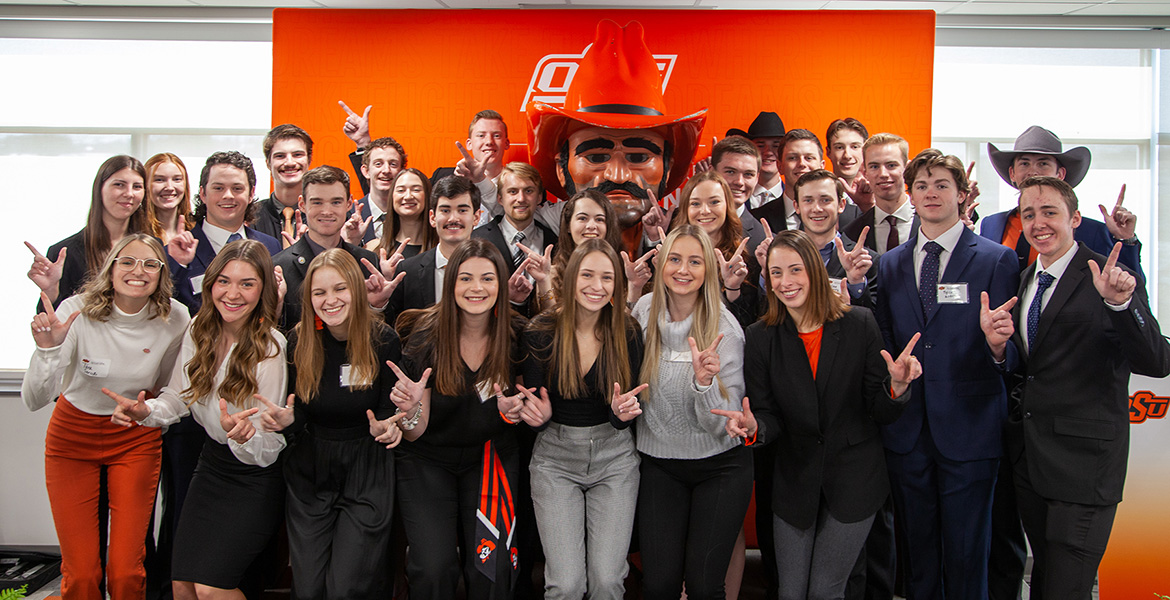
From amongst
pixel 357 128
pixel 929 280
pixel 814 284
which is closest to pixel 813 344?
pixel 814 284

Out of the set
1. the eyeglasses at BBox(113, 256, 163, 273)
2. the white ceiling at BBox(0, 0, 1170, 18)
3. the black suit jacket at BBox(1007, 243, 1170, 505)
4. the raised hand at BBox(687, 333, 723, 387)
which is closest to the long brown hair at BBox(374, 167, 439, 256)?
the eyeglasses at BBox(113, 256, 163, 273)

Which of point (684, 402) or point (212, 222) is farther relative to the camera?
point (212, 222)

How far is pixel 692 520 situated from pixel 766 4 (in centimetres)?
345

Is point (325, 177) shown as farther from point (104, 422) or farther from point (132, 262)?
point (104, 422)

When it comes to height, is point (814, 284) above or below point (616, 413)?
above

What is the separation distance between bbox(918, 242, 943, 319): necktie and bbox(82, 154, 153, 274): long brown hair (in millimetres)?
3554

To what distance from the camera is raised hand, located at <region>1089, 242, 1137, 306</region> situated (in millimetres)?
2568

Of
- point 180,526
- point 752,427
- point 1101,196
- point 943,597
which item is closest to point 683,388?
point 752,427

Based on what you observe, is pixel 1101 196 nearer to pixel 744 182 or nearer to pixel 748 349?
pixel 744 182

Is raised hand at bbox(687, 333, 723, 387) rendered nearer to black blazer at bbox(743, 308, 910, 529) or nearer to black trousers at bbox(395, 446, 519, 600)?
black blazer at bbox(743, 308, 910, 529)

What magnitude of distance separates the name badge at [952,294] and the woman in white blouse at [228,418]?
2661mm

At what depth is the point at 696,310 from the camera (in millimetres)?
2836

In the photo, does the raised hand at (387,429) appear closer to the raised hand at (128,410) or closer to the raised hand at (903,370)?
the raised hand at (128,410)

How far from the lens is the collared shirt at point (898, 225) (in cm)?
393
